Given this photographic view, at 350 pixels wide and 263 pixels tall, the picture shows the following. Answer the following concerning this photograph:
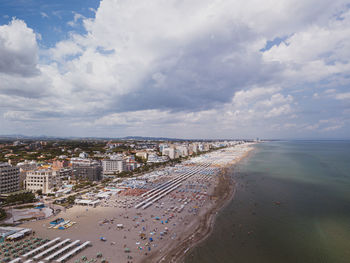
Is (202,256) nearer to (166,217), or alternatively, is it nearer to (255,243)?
(255,243)

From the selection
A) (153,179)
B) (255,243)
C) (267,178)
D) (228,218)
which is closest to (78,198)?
(153,179)

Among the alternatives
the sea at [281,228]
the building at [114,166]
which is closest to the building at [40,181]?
the building at [114,166]

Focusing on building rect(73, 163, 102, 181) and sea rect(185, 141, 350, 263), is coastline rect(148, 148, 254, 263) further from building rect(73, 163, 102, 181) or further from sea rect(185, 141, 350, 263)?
building rect(73, 163, 102, 181)

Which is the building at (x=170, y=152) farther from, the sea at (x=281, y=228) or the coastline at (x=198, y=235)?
the coastline at (x=198, y=235)

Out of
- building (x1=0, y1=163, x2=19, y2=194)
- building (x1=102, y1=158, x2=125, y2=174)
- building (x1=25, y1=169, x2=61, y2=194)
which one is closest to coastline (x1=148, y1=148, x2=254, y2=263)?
building (x1=25, y1=169, x2=61, y2=194)

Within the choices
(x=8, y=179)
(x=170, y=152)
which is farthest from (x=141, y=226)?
(x=170, y=152)

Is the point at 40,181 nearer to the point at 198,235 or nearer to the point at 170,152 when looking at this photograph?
the point at 198,235
